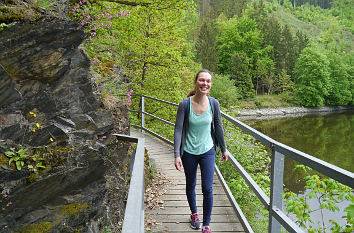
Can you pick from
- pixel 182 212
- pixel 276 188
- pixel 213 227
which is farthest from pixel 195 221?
pixel 276 188

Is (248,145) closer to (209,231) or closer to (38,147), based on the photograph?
(209,231)

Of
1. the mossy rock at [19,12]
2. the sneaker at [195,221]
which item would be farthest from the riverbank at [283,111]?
the mossy rock at [19,12]

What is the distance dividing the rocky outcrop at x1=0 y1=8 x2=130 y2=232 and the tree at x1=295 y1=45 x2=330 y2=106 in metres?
54.5

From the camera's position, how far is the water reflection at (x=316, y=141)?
1678 cm

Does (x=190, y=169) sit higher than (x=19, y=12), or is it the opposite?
(x=19, y=12)

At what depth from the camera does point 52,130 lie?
14.5 ft

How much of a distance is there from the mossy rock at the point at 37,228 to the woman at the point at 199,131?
6.90 feet

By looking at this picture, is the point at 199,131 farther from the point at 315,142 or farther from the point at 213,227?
the point at 315,142

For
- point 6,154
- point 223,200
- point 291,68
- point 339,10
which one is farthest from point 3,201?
point 339,10

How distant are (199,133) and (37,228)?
2.51 m

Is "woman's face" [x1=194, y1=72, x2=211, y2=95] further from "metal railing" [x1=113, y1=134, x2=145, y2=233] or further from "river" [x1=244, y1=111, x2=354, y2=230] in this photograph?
"river" [x1=244, y1=111, x2=354, y2=230]

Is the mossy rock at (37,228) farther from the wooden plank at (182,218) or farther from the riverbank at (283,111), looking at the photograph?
the riverbank at (283,111)

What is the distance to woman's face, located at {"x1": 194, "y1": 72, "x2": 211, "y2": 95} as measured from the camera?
11.0 feet

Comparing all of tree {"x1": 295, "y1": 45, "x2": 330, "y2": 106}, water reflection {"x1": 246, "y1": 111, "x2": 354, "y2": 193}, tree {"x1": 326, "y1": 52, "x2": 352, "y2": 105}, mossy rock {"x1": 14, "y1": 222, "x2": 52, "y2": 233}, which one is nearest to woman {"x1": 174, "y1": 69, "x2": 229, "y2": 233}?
mossy rock {"x1": 14, "y1": 222, "x2": 52, "y2": 233}
